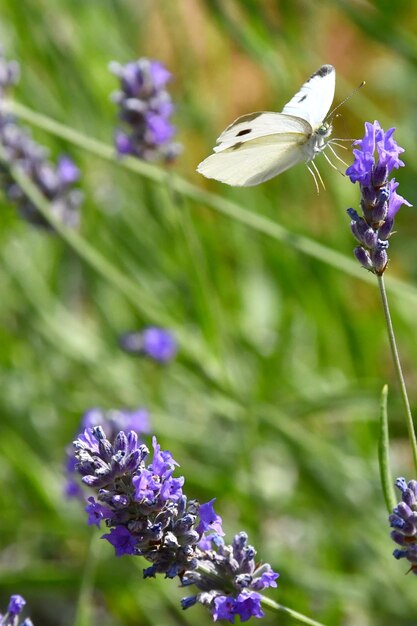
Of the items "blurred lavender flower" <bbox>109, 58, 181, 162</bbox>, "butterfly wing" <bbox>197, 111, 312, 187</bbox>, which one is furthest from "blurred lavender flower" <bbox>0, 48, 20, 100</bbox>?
"butterfly wing" <bbox>197, 111, 312, 187</bbox>

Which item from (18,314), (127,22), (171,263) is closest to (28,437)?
(18,314)

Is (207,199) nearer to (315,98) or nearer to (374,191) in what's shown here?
(315,98)

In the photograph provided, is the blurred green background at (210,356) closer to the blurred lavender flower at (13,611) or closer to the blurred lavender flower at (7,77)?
the blurred lavender flower at (7,77)

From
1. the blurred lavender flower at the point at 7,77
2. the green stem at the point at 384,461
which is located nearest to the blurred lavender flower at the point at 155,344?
the blurred lavender flower at the point at 7,77

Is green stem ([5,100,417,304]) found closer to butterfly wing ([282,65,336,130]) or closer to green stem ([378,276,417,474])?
butterfly wing ([282,65,336,130])

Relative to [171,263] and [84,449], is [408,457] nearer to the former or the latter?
[171,263]
